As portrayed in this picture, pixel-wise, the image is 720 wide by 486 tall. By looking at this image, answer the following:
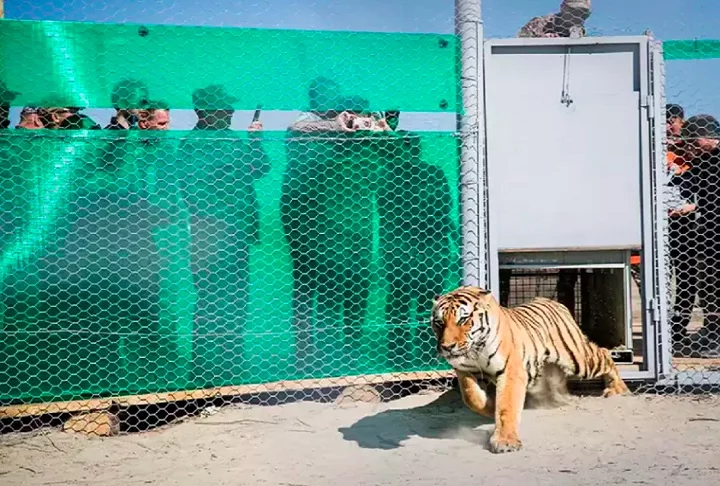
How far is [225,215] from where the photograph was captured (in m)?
5.30

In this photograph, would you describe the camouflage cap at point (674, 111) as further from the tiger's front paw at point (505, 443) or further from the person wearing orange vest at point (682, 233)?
the tiger's front paw at point (505, 443)

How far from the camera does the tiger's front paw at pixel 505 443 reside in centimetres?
436

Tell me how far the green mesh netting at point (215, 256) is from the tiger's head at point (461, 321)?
0.89 metres

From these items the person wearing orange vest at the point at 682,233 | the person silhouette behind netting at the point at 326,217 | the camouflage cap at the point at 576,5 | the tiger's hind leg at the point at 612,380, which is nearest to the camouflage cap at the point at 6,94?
the person silhouette behind netting at the point at 326,217

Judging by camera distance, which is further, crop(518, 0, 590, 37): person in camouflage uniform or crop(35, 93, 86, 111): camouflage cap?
crop(518, 0, 590, 37): person in camouflage uniform

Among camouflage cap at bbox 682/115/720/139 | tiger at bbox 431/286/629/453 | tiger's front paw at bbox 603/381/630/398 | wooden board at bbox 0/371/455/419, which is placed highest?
camouflage cap at bbox 682/115/720/139

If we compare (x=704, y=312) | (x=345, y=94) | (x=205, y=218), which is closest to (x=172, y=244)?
(x=205, y=218)

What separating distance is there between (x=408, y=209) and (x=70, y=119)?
2.24m

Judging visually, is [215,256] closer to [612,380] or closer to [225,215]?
[225,215]

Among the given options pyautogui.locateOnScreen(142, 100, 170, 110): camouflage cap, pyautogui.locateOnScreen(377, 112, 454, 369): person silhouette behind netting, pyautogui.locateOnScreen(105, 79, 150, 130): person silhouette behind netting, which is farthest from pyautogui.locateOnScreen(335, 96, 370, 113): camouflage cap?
pyautogui.locateOnScreen(105, 79, 150, 130): person silhouette behind netting

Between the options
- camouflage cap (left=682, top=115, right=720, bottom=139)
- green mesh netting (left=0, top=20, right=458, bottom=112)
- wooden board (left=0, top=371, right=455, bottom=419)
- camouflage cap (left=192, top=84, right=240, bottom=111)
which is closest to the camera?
wooden board (left=0, top=371, right=455, bottom=419)

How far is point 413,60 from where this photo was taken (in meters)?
5.60

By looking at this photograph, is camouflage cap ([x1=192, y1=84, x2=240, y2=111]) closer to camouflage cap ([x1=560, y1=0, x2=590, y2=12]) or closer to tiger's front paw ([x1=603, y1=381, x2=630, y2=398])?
camouflage cap ([x1=560, y1=0, x2=590, y2=12])

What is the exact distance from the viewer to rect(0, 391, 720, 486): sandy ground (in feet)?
13.3
